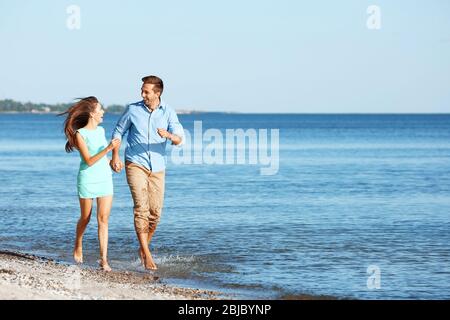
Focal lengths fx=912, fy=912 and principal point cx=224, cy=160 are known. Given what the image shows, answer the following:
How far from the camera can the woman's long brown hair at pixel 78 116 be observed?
971cm

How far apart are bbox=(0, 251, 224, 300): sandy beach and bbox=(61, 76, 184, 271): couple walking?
1.65ft

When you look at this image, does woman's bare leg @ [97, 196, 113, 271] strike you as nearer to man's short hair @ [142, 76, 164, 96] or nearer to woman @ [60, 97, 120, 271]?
woman @ [60, 97, 120, 271]

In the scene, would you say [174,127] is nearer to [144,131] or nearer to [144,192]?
[144,131]

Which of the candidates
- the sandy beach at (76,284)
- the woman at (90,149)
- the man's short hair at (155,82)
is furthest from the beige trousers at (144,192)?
the man's short hair at (155,82)

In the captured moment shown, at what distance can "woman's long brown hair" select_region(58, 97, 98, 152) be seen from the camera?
9711 mm

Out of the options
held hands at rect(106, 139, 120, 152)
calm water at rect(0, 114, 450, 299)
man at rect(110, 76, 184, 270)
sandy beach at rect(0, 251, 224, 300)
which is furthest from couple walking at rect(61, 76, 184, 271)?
calm water at rect(0, 114, 450, 299)

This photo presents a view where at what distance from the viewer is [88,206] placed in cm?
977

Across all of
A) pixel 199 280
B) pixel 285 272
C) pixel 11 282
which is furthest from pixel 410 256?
pixel 11 282

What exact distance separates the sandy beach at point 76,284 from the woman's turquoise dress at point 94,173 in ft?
2.96

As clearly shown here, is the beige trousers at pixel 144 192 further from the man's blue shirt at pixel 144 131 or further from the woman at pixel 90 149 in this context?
the woman at pixel 90 149

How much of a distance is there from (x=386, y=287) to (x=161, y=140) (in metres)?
2.93

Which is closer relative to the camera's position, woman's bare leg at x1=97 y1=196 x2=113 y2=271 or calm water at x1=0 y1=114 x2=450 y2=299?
woman's bare leg at x1=97 y1=196 x2=113 y2=271

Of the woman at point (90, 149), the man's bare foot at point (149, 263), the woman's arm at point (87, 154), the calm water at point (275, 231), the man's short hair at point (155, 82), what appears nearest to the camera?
the woman's arm at point (87, 154)
